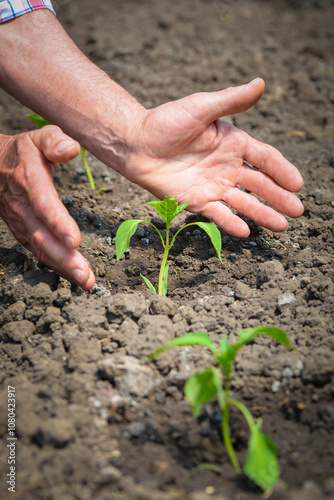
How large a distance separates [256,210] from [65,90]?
1.39 meters

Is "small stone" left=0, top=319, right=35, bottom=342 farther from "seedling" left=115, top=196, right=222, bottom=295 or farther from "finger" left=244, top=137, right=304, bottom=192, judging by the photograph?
"finger" left=244, top=137, right=304, bottom=192

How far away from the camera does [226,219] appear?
2.40m

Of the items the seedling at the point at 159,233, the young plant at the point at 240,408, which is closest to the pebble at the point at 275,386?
the young plant at the point at 240,408

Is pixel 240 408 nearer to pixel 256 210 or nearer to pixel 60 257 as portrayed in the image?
pixel 60 257

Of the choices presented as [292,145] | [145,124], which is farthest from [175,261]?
[292,145]

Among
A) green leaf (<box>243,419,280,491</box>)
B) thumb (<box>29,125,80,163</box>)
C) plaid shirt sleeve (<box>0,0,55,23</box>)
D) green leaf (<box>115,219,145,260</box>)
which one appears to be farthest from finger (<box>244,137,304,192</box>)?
plaid shirt sleeve (<box>0,0,55,23</box>)

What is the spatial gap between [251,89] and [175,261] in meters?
1.06

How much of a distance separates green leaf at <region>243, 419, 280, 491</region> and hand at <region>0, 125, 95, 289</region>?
1.07 meters

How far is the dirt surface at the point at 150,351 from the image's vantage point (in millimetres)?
1383

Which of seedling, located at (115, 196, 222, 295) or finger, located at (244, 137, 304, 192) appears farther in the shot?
finger, located at (244, 137, 304, 192)

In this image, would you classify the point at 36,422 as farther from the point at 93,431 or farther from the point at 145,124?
the point at 145,124

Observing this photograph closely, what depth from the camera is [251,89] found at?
7.67 feet

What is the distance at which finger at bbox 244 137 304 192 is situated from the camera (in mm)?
2439

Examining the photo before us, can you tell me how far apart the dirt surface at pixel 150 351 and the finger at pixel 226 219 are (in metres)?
0.14
